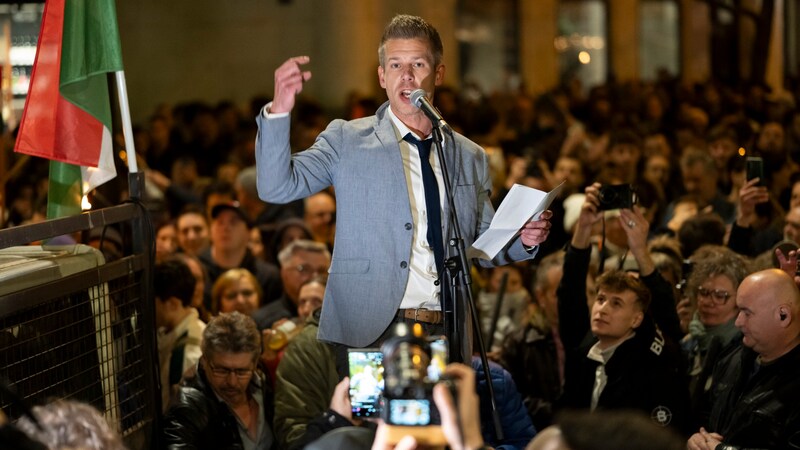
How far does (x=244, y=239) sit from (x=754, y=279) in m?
4.68

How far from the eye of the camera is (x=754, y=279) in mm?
6172

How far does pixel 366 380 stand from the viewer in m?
4.42

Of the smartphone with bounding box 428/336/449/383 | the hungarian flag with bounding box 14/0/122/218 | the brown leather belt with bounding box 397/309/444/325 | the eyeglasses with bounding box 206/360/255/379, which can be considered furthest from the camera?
the eyeglasses with bounding box 206/360/255/379

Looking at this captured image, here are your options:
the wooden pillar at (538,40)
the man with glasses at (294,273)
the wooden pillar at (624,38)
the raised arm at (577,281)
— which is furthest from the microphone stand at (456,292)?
the wooden pillar at (624,38)

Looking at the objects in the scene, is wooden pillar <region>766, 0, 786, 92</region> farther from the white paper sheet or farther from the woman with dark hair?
the white paper sheet

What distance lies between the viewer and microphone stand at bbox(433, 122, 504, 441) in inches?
194

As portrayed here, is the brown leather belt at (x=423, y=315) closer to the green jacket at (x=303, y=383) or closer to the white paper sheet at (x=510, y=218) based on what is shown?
the white paper sheet at (x=510, y=218)

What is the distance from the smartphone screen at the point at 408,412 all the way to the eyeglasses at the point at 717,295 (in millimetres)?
4006

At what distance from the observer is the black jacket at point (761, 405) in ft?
19.1

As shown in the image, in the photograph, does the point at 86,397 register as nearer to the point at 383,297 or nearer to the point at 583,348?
the point at 383,297

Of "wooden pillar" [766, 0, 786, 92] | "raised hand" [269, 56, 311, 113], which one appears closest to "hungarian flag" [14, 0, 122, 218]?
"raised hand" [269, 56, 311, 113]

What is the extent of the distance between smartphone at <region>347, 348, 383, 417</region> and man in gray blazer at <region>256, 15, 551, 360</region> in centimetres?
86

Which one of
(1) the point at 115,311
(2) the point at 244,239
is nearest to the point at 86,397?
(1) the point at 115,311

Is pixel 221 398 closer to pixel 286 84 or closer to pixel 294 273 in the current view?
pixel 286 84
